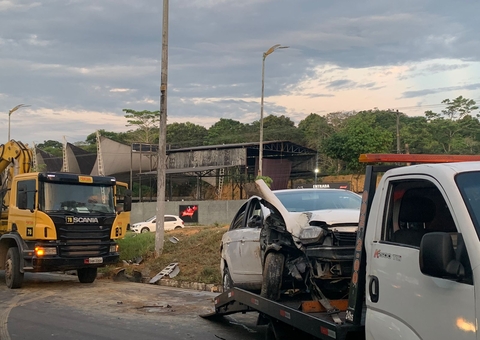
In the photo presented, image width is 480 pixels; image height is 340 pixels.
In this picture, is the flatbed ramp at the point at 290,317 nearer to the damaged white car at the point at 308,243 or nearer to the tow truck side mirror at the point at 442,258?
the damaged white car at the point at 308,243

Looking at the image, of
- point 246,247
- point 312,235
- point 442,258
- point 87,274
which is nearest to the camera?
point 442,258

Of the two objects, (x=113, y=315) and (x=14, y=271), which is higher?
(x=14, y=271)

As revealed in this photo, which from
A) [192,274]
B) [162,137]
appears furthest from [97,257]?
[162,137]

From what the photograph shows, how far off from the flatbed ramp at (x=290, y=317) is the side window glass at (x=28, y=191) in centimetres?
710

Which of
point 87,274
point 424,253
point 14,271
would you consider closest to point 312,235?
point 424,253

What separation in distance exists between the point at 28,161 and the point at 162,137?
413cm

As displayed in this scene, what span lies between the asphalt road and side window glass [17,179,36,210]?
A: 2.09 meters

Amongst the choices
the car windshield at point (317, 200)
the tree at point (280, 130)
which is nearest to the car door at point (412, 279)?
the car windshield at point (317, 200)

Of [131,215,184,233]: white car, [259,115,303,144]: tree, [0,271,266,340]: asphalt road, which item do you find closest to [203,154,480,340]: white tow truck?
[0,271,266,340]: asphalt road

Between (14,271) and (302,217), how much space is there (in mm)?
9610

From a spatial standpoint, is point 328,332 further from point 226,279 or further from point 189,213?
point 189,213

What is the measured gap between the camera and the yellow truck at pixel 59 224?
43.4 feet

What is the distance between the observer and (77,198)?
13.9 metres

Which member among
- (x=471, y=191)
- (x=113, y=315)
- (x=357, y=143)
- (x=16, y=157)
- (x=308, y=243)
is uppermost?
(x=357, y=143)
